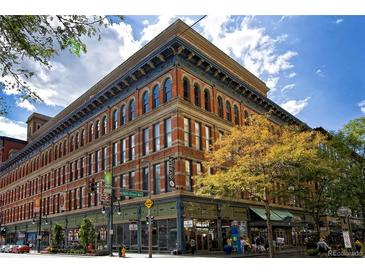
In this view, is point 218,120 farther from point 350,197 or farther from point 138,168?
point 350,197

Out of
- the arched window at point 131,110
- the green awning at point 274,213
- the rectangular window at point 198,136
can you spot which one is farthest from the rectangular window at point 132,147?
the green awning at point 274,213

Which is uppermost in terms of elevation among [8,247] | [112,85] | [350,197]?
[112,85]

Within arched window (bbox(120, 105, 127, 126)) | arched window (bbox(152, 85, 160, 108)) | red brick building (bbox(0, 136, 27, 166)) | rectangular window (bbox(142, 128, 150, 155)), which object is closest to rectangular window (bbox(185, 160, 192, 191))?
rectangular window (bbox(142, 128, 150, 155))

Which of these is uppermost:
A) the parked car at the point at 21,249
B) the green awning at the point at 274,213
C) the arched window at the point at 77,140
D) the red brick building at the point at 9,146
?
the red brick building at the point at 9,146

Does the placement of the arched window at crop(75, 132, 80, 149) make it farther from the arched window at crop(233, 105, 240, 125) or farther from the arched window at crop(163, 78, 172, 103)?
the arched window at crop(233, 105, 240, 125)

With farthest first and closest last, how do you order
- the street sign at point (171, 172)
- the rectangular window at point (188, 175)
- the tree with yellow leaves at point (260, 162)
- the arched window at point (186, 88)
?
the arched window at point (186, 88)
the rectangular window at point (188, 175)
the street sign at point (171, 172)
the tree with yellow leaves at point (260, 162)

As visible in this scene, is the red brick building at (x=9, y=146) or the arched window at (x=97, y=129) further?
the red brick building at (x=9, y=146)

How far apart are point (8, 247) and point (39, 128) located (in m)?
29.0

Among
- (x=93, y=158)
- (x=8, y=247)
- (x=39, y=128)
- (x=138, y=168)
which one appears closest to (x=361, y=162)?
(x=138, y=168)

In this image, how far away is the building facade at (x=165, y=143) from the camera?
3184 centimetres

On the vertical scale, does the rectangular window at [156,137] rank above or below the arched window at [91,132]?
below

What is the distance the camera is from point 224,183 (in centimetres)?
2538

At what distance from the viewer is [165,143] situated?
1298 inches

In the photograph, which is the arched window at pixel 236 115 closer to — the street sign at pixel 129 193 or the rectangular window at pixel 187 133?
the rectangular window at pixel 187 133
